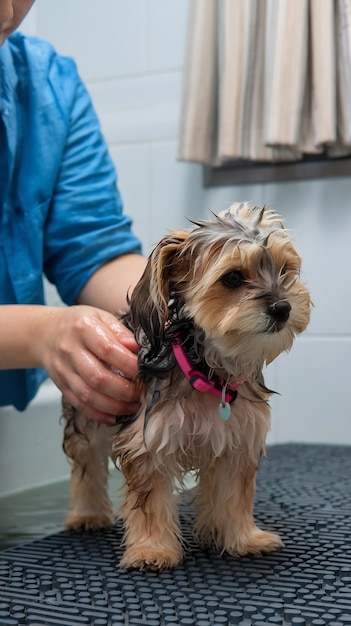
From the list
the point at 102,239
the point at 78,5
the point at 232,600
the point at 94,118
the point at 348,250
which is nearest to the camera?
the point at 232,600

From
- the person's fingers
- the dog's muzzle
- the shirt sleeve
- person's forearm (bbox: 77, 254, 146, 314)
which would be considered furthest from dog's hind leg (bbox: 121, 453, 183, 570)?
the shirt sleeve

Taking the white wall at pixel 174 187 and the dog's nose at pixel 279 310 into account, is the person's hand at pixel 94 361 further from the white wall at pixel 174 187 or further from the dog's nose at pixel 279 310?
the white wall at pixel 174 187

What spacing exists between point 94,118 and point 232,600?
3.02ft

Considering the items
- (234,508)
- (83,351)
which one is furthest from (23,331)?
(234,508)

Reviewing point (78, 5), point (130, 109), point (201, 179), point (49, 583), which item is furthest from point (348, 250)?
point (49, 583)

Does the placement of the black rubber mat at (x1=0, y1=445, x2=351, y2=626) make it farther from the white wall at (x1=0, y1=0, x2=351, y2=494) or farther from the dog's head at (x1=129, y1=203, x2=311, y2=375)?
the white wall at (x1=0, y1=0, x2=351, y2=494)

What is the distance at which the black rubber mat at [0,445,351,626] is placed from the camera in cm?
73

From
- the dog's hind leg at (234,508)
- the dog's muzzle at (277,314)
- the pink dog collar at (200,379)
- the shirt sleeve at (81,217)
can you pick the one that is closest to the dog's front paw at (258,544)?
the dog's hind leg at (234,508)

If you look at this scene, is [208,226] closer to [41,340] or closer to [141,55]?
[41,340]

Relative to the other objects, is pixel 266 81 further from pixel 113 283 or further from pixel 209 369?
pixel 209 369

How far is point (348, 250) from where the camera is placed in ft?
6.36

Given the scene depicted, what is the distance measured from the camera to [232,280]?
0.80 m

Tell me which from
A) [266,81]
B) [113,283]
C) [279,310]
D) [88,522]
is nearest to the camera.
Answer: [279,310]

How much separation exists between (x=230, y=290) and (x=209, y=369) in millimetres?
110
